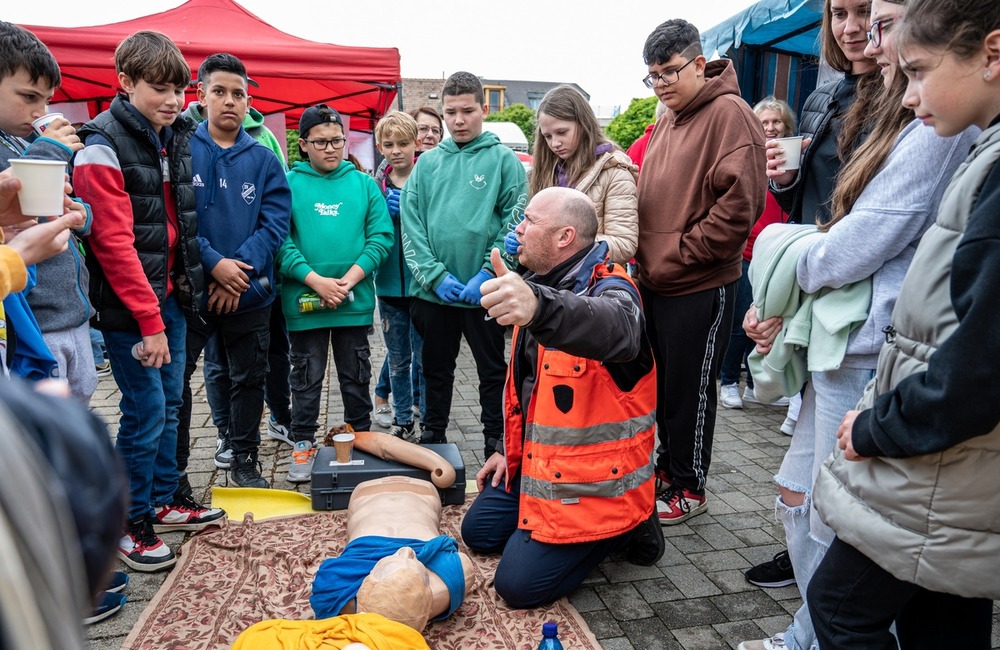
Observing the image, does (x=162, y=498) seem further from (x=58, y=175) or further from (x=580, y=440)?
(x=580, y=440)

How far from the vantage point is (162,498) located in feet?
11.5

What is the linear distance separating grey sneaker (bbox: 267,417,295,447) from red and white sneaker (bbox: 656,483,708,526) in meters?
2.56

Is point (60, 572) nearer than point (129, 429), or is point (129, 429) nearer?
point (60, 572)

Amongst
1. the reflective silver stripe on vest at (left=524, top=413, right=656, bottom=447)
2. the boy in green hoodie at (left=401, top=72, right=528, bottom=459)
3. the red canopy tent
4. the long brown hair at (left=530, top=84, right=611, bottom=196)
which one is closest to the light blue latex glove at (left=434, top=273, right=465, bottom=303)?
the boy in green hoodie at (left=401, top=72, right=528, bottom=459)

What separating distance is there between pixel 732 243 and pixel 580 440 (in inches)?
54.2

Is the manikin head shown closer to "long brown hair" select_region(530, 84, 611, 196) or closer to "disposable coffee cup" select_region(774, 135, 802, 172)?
"disposable coffee cup" select_region(774, 135, 802, 172)

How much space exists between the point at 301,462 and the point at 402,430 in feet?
2.83

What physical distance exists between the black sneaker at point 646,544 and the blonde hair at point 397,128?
3258 millimetres

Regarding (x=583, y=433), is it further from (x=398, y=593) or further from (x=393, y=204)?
(x=393, y=204)

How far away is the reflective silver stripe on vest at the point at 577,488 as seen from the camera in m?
2.84

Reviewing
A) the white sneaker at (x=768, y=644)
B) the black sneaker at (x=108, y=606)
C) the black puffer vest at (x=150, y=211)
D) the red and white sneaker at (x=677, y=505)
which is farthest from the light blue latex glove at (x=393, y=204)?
the white sneaker at (x=768, y=644)

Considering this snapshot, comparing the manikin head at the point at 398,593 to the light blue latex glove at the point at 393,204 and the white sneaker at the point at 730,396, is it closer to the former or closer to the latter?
the light blue latex glove at the point at 393,204

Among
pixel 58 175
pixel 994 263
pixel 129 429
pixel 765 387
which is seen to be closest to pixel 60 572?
pixel 994 263

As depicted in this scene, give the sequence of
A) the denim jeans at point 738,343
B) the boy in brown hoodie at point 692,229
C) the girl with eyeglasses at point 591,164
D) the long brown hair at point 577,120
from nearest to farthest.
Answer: the boy in brown hoodie at point 692,229 < the girl with eyeglasses at point 591,164 < the long brown hair at point 577,120 < the denim jeans at point 738,343
